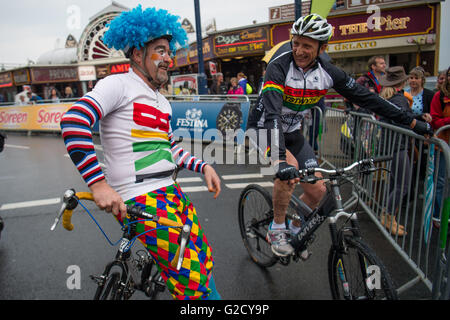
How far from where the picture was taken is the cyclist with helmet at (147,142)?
1.84 metres

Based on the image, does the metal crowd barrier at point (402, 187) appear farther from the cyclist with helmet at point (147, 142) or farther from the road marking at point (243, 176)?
the road marking at point (243, 176)

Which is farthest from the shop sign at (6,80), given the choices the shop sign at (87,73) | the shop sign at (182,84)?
the shop sign at (182,84)

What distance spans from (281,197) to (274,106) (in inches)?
32.7

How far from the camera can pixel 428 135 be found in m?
2.74

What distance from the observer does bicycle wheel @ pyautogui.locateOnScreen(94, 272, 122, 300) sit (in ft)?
6.63

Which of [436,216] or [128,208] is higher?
[128,208]

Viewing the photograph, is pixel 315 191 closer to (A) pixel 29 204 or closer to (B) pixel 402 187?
(B) pixel 402 187

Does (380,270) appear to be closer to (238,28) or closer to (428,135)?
(428,135)

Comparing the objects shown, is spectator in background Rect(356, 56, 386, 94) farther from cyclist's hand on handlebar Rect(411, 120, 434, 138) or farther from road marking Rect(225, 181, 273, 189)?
cyclist's hand on handlebar Rect(411, 120, 434, 138)

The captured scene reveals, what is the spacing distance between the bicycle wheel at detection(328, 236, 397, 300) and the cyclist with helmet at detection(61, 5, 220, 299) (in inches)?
40.0

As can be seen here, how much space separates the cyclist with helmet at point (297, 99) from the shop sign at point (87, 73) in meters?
34.8

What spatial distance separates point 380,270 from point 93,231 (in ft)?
12.5

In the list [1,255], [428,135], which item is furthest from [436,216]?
[1,255]
